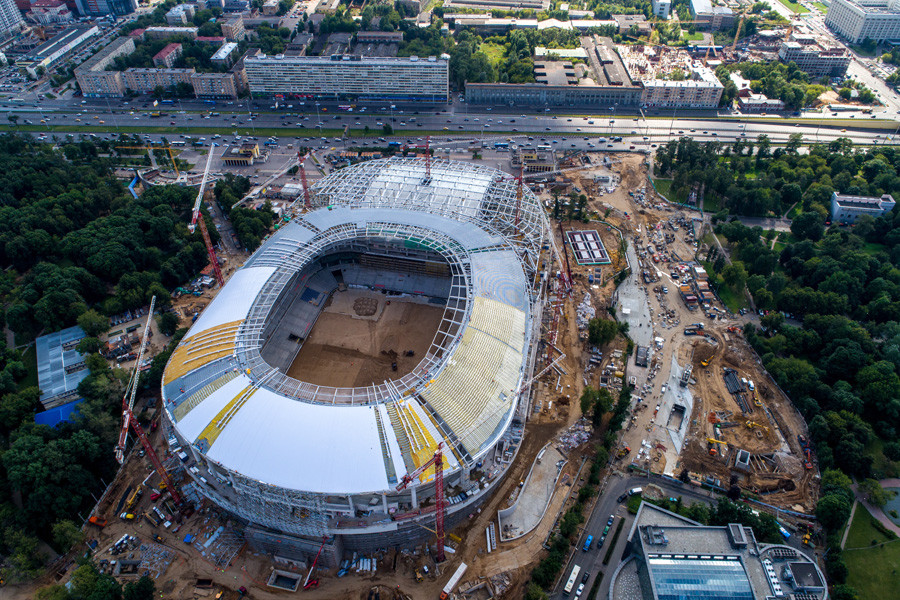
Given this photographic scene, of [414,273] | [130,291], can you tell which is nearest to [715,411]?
[414,273]

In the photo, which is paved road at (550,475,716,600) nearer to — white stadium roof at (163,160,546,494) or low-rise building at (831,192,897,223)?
white stadium roof at (163,160,546,494)

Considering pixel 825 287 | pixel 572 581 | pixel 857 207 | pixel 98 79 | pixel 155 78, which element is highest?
pixel 98 79

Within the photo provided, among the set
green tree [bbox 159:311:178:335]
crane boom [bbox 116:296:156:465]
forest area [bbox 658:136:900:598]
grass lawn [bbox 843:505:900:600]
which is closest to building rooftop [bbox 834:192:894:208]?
forest area [bbox 658:136:900:598]

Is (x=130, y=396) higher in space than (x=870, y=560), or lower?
higher

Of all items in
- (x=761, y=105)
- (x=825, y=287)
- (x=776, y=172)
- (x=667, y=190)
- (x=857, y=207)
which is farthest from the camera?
(x=761, y=105)

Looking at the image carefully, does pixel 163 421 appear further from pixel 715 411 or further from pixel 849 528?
pixel 849 528

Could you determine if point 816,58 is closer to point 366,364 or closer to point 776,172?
point 776,172

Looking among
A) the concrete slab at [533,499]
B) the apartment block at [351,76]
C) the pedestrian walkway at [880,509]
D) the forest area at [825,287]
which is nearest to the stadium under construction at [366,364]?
the concrete slab at [533,499]

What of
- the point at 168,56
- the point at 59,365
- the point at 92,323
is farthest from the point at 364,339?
the point at 168,56
